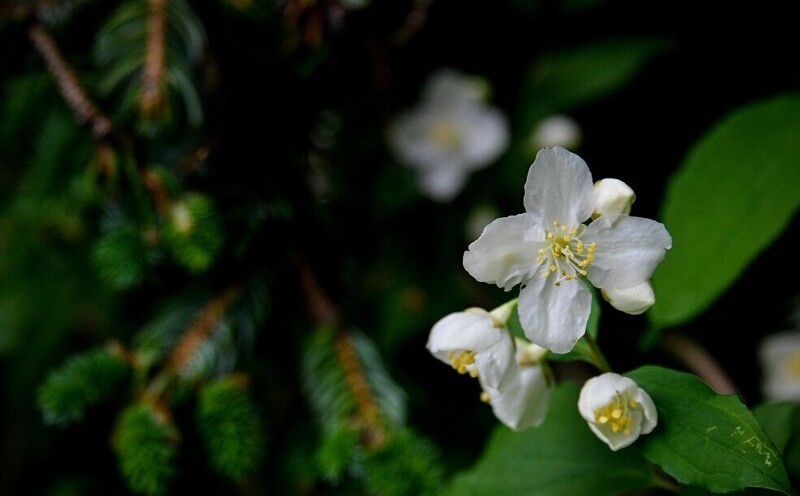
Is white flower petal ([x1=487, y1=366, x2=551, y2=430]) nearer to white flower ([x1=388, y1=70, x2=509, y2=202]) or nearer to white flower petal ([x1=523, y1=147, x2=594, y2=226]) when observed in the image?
white flower petal ([x1=523, y1=147, x2=594, y2=226])

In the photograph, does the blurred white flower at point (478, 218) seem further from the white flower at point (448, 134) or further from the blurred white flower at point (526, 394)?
the blurred white flower at point (526, 394)

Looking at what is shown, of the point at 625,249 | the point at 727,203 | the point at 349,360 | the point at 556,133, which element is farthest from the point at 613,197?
the point at 556,133

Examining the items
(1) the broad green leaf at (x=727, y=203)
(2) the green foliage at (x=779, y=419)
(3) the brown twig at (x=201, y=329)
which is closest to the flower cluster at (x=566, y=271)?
(2) the green foliage at (x=779, y=419)

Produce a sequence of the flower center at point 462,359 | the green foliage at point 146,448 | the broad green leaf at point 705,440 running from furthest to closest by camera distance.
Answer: the green foliage at point 146,448 < the flower center at point 462,359 < the broad green leaf at point 705,440

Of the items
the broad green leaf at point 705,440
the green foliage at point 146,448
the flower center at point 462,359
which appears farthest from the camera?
the green foliage at point 146,448

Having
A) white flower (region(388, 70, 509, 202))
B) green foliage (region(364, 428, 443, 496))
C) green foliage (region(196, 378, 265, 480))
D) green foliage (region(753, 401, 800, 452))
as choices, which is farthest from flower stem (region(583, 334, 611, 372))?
white flower (region(388, 70, 509, 202))

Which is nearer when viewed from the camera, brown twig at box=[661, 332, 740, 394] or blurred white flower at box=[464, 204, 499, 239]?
brown twig at box=[661, 332, 740, 394]

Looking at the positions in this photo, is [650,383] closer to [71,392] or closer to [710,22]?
[71,392]
